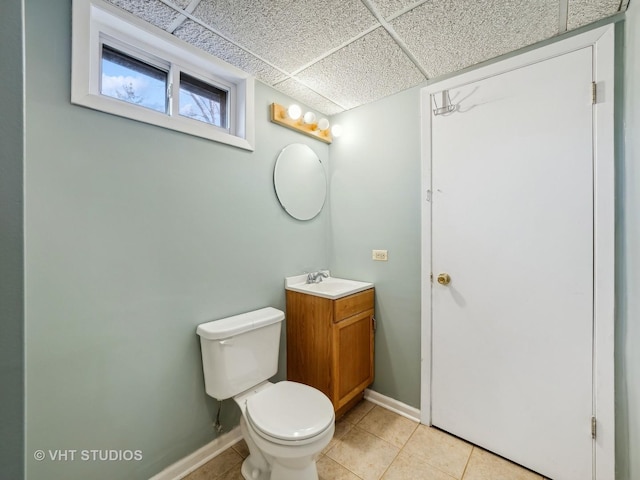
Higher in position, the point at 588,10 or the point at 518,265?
the point at 588,10

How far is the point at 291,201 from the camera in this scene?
1.95 metres

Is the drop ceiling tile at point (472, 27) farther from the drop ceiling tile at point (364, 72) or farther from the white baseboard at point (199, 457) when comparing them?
the white baseboard at point (199, 457)

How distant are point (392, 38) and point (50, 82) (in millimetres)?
1505

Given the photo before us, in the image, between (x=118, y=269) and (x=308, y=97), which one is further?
(x=308, y=97)

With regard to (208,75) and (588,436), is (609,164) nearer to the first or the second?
(588,436)

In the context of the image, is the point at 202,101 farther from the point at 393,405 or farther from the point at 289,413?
the point at 393,405

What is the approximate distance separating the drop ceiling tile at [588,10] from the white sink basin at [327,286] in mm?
1718

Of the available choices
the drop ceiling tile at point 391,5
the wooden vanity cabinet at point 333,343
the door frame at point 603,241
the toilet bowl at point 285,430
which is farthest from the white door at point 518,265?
the toilet bowl at point 285,430

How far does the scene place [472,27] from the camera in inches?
50.6

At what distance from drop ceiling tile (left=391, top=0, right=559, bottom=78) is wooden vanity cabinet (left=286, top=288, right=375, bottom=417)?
1478 millimetres

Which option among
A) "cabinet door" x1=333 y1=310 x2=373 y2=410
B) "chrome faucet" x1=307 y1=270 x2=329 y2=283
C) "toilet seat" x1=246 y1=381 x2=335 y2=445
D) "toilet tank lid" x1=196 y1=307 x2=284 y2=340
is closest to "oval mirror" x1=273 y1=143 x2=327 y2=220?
"chrome faucet" x1=307 y1=270 x2=329 y2=283

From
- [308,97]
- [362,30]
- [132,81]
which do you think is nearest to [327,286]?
[308,97]

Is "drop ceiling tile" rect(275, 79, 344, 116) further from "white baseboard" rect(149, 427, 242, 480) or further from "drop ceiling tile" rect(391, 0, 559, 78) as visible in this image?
"white baseboard" rect(149, 427, 242, 480)

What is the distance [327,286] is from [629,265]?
152cm
